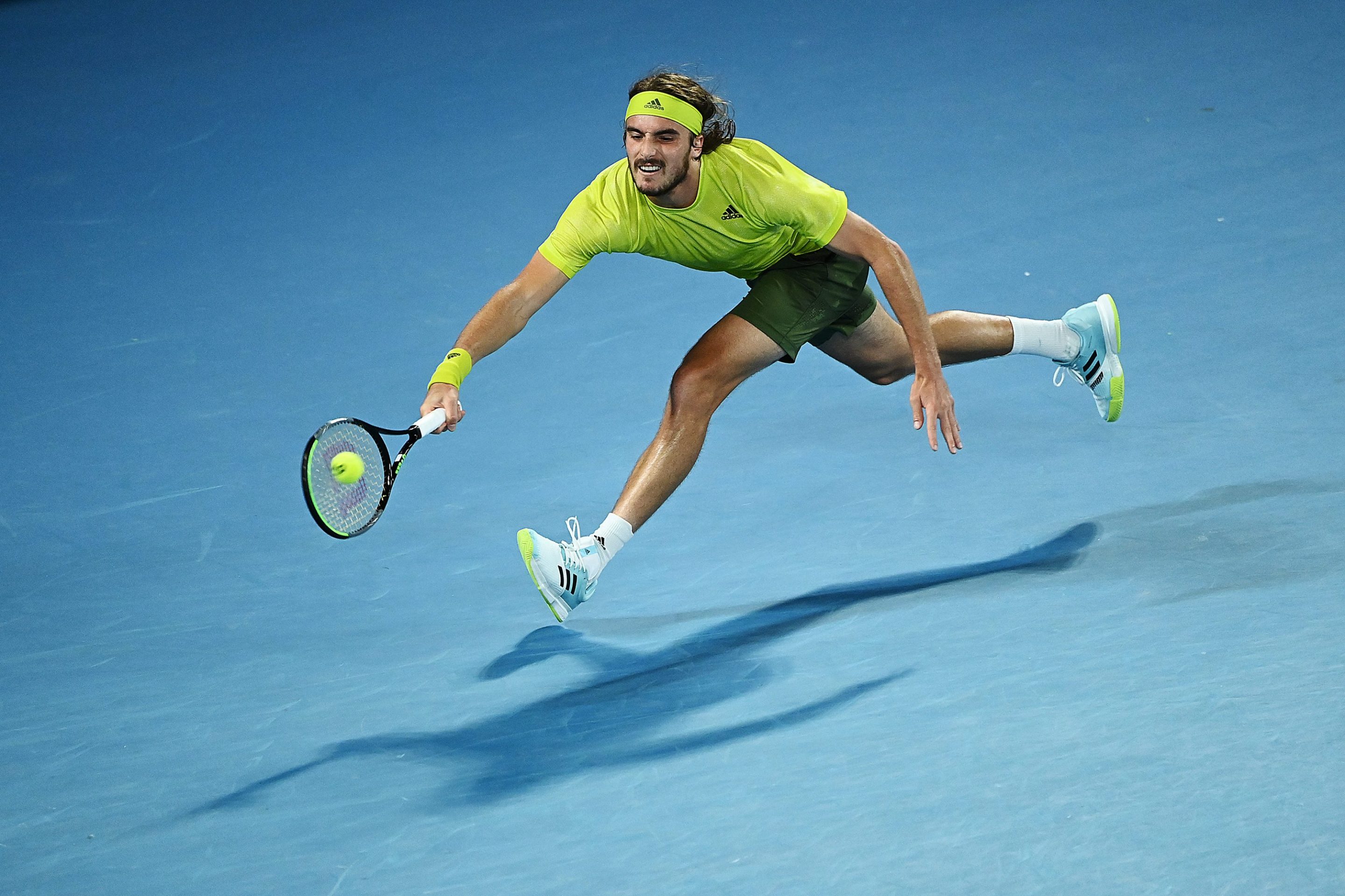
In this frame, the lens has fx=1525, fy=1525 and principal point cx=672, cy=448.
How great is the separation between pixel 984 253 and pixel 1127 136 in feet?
4.15

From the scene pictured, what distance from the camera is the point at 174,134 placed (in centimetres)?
836

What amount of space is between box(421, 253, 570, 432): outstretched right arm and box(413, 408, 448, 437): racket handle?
0.81 feet

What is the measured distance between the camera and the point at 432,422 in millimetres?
3740

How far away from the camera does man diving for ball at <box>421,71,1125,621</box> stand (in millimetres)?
4082

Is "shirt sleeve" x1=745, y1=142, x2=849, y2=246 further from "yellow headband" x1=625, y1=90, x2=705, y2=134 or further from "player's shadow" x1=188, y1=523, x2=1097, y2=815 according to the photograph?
"player's shadow" x1=188, y1=523, x2=1097, y2=815

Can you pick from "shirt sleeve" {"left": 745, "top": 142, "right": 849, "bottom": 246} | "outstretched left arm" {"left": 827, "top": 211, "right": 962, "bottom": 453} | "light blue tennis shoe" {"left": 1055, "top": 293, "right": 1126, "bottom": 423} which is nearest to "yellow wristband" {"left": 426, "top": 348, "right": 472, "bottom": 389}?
"shirt sleeve" {"left": 745, "top": 142, "right": 849, "bottom": 246}

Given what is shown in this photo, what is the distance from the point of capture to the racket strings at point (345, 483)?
3.54 m

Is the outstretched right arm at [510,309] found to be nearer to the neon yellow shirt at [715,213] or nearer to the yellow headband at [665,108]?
the neon yellow shirt at [715,213]

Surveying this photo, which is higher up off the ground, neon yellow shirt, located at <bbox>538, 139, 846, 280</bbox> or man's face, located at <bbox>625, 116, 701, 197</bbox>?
man's face, located at <bbox>625, 116, 701, 197</bbox>

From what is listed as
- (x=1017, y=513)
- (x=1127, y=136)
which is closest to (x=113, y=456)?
(x=1017, y=513)

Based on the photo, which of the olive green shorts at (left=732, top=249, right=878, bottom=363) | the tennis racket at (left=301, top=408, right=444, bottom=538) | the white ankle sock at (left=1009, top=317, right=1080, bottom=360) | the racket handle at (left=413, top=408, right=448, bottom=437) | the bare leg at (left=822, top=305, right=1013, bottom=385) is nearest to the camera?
the tennis racket at (left=301, top=408, right=444, bottom=538)

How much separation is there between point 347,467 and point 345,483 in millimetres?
46

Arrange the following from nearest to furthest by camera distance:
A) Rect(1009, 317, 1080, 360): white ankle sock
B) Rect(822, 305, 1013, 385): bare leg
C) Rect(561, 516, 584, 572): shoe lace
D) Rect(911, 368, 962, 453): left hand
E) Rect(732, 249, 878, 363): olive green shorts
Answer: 1. Rect(911, 368, 962, 453): left hand
2. Rect(561, 516, 584, 572): shoe lace
3. Rect(732, 249, 878, 363): olive green shorts
4. Rect(822, 305, 1013, 385): bare leg
5. Rect(1009, 317, 1080, 360): white ankle sock

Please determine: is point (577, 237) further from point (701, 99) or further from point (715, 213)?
point (701, 99)
